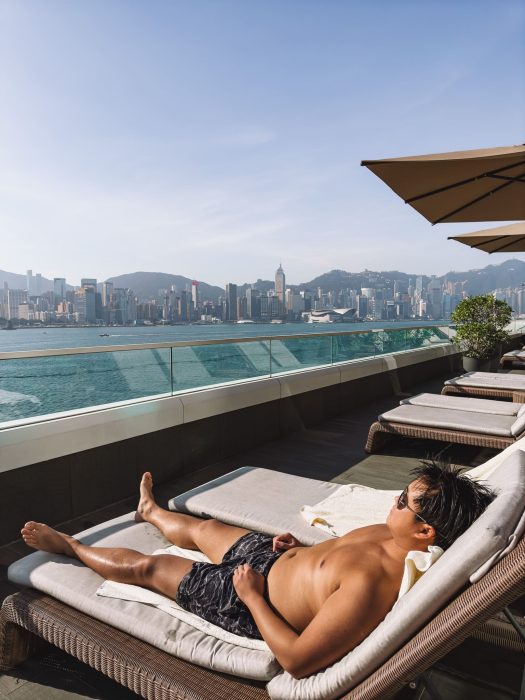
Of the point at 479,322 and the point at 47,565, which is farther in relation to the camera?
the point at 479,322

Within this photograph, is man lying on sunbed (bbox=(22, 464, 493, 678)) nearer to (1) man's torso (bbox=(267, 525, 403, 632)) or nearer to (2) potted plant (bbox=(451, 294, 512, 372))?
(1) man's torso (bbox=(267, 525, 403, 632))

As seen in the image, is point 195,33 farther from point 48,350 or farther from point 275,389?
point 48,350

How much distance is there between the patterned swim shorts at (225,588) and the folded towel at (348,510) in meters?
0.61

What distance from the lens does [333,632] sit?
149cm

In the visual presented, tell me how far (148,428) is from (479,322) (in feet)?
25.6

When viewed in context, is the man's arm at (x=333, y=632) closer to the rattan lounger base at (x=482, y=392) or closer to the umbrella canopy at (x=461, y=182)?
the umbrella canopy at (x=461, y=182)

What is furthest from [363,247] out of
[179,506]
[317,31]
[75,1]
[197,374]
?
[179,506]

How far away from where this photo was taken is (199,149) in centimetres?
2642

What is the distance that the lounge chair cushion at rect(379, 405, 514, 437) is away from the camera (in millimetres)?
4703

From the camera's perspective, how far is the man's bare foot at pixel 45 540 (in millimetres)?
2326

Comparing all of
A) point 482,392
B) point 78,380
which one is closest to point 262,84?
point 482,392

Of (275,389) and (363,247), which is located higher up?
(363,247)

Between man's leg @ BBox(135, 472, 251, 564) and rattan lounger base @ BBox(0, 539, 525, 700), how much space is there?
1.77 ft

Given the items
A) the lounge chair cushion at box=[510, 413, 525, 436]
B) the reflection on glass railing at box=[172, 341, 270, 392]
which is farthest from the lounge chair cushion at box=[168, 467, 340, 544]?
the lounge chair cushion at box=[510, 413, 525, 436]
